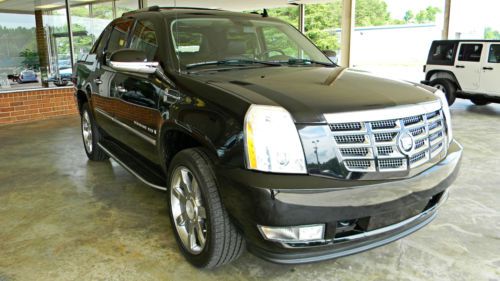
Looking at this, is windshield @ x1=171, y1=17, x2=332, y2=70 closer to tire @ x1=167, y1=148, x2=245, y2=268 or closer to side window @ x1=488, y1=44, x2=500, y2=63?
tire @ x1=167, y1=148, x2=245, y2=268

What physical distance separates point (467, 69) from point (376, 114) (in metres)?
8.33

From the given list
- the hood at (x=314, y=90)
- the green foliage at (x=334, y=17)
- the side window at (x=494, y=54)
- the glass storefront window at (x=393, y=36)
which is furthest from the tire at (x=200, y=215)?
the glass storefront window at (x=393, y=36)

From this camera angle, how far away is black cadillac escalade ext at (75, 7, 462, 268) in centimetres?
193

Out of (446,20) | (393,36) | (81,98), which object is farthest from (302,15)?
(81,98)

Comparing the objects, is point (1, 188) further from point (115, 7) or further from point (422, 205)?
point (115, 7)

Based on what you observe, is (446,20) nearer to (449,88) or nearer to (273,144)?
(449,88)

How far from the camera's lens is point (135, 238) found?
2938mm

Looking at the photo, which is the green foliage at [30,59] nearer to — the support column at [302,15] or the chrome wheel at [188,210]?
the chrome wheel at [188,210]

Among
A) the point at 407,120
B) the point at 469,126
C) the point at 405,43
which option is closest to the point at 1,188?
the point at 407,120

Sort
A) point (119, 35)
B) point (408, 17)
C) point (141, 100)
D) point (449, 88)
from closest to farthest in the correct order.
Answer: point (141, 100) < point (119, 35) < point (449, 88) < point (408, 17)

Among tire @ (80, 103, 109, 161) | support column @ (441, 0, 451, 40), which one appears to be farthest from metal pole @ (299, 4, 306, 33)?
tire @ (80, 103, 109, 161)

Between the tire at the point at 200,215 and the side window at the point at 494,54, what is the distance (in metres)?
8.49

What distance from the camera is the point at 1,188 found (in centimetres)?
408

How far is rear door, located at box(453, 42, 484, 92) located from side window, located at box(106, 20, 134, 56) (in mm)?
7948
